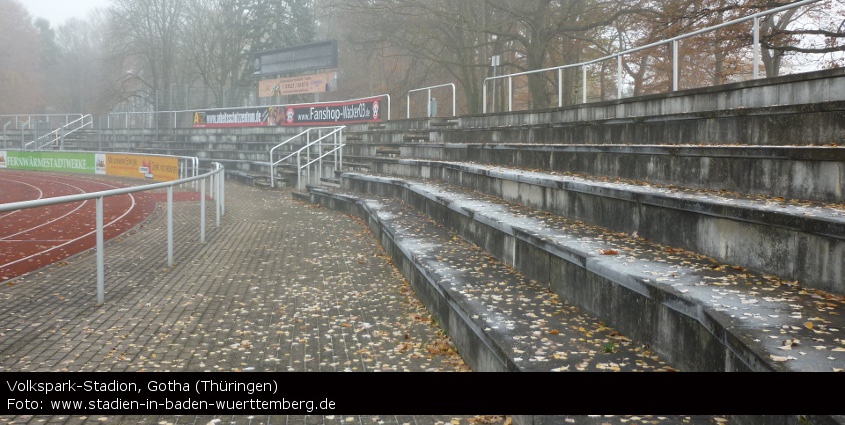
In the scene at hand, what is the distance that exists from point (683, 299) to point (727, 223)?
4.77 ft

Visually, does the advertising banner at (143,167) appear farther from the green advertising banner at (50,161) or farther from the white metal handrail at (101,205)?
the white metal handrail at (101,205)

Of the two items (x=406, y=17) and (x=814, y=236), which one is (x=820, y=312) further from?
(x=406, y=17)

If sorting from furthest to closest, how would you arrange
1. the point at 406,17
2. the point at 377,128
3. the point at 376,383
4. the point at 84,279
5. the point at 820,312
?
the point at 406,17 < the point at 377,128 < the point at 84,279 < the point at 376,383 < the point at 820,312

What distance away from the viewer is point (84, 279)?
8219 mm

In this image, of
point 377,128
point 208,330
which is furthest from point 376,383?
point 377,128

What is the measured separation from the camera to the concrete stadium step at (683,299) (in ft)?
12.3

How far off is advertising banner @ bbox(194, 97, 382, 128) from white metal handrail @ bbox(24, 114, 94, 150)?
1057 centimetres

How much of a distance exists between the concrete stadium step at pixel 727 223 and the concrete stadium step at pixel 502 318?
115 cm

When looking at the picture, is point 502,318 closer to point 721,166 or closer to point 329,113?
point 721,166

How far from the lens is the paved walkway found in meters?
6.05

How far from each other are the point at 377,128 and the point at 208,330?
742 inches

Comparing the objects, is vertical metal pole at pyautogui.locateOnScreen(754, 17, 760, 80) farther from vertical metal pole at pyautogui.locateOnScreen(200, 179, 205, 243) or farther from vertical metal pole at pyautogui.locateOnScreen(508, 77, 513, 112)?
vertical metal pole at pyautogui.locateOnScreen(508, 77, 513, 112)

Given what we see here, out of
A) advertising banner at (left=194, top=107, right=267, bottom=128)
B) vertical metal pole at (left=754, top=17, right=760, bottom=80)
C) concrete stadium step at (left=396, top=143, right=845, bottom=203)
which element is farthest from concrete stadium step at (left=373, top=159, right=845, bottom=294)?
advertising banner at (left=194, top=107, right=267, bottom=128)

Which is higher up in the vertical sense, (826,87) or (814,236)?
(826,87)
